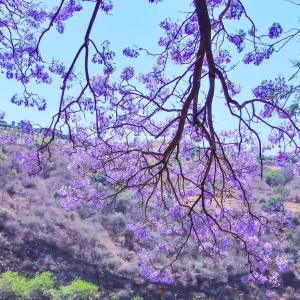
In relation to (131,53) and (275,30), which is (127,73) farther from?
(275,30)

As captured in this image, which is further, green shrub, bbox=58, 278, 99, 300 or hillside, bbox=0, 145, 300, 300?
hillside, bbox=0, 145, 300, 300

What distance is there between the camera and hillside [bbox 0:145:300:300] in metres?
13.3

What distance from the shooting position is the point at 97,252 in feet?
47.7

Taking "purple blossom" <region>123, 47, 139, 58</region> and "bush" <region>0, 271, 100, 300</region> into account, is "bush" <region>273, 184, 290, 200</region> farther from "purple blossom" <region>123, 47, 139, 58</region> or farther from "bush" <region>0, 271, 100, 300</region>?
"purple blossom" <region>123, 47, 139, 58</region>

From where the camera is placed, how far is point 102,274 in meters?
14.0

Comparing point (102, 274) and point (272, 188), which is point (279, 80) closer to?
point (102, 274)

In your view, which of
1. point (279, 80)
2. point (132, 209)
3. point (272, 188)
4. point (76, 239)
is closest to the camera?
point (279, 80)

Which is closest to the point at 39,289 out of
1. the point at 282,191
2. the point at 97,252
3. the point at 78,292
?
the point at 78,292

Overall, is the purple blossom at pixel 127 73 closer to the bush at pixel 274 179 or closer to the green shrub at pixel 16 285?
the green shrub at pixel 16 285

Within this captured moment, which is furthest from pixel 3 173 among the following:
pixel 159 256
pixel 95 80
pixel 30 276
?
pixel 95 80

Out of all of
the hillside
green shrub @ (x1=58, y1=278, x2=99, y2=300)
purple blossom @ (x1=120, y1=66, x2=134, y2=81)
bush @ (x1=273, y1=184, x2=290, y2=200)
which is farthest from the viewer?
bush @ (x1=273, y1=184, x2=290, y2=200)

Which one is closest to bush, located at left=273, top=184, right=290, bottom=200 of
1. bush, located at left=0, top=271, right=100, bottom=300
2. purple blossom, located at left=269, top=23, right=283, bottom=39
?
bush, located at left=0, top=271, right=100, bottom=300

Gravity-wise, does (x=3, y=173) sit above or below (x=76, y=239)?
above

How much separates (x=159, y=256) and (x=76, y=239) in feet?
10.2
